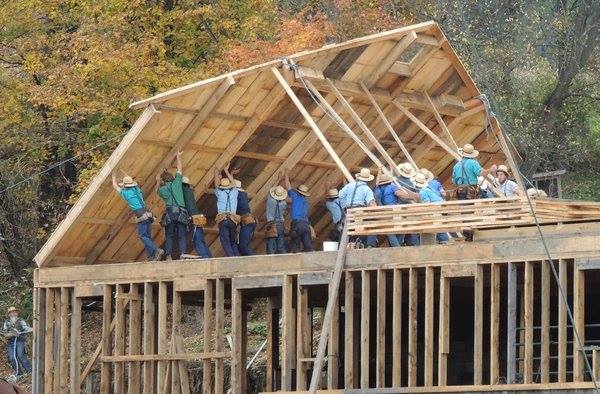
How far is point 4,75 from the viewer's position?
4425 centimetres

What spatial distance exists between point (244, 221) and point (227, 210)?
0.59m

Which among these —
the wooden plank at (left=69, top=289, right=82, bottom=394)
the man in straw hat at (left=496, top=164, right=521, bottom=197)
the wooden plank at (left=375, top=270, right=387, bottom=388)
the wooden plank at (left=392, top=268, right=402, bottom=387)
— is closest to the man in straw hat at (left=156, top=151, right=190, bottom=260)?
the wooden plank at (left=69, top=289, right=82, bottom=394)

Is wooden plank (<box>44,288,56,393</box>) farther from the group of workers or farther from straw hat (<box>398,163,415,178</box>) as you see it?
straw hat (<box>398,163,415,178</box>)

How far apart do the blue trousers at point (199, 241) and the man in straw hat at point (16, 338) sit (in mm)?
6707

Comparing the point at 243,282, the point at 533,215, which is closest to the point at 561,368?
the point at 533,215

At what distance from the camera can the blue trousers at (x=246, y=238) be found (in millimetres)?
32844

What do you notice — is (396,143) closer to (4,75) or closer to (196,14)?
(196,14)

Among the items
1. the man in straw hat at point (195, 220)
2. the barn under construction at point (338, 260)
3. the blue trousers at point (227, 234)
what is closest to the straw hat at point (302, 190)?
the barn under construction at point (338, 260)

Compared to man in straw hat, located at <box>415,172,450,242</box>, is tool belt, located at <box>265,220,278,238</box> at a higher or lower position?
lower

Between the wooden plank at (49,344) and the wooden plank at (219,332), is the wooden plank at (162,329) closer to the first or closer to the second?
the wooden plank at (219,332)

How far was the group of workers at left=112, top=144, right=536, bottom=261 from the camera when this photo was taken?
30891mm

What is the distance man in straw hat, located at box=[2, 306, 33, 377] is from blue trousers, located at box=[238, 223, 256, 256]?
701 centimetres

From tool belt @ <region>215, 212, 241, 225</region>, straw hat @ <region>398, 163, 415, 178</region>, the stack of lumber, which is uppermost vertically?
straw hat @ <region>398, 163, 415, 178</region>

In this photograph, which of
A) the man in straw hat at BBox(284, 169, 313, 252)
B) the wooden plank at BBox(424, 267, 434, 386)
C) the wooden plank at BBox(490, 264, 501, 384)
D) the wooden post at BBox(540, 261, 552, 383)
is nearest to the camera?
the wooden post at BBox(540, 261, 552, 383)
